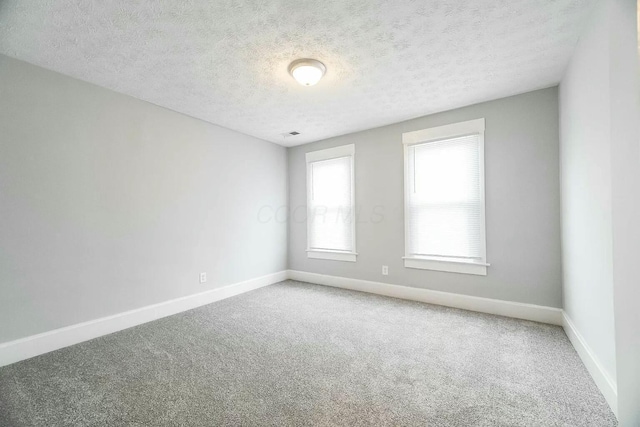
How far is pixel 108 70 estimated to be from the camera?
2373mm

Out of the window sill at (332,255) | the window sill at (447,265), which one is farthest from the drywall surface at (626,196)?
the window sill at (332,255)

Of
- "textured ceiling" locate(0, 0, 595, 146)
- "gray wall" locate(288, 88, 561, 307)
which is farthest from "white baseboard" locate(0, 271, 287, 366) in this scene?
"gray wall" locate(288, 88, 561, 307)

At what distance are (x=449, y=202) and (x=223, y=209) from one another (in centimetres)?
305

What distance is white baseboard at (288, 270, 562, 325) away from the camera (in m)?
2.76

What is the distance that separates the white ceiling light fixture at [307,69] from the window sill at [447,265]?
2.55 meters

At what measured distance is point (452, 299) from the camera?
3279mm

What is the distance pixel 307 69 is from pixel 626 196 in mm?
2190

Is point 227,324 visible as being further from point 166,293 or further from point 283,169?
point 283,169

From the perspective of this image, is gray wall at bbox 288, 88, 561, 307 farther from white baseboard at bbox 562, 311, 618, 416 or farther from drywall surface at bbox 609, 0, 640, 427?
drywall surface at bbox 609, 0, 640, 427

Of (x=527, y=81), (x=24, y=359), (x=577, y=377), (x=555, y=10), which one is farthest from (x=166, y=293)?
(x=527, y=81)

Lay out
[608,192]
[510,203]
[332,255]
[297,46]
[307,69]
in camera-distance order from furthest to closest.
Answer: [332,255] → [510,203] → [307,69] → [297,46] → [608,192]

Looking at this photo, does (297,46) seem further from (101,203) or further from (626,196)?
(101,203)

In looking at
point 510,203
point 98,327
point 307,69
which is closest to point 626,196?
point 510,203

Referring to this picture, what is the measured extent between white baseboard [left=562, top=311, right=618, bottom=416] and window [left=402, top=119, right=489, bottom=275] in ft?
2.99
